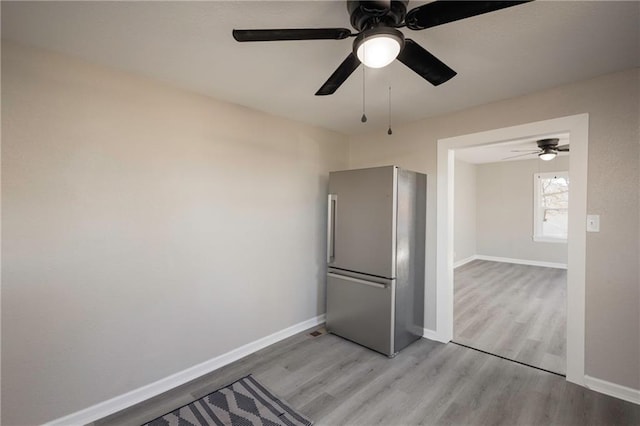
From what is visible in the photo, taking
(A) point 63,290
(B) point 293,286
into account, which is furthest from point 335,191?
(A) point 63,290

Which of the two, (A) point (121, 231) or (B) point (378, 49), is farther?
(A) point (121, 231)

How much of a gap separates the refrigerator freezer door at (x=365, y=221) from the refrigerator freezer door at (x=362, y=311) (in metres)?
0.15

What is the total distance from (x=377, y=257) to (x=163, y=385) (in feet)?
7.04

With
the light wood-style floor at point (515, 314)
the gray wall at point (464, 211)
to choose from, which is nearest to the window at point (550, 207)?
the light wood-style floor at point (515, 314)

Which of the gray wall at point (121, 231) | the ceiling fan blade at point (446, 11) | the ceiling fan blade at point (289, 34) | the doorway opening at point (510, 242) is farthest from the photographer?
the doorway opening at point (510, 242)

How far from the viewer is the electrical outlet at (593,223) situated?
2182mm

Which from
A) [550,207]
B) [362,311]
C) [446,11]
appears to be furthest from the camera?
[550,207]

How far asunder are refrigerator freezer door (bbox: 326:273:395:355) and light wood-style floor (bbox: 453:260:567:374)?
971 mm

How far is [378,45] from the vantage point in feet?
4.15

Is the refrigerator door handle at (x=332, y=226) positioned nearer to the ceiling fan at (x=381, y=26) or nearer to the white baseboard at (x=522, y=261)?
the ceiling fan at (x=381, y=26)

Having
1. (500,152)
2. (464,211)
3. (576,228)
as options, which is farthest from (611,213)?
(464,211)

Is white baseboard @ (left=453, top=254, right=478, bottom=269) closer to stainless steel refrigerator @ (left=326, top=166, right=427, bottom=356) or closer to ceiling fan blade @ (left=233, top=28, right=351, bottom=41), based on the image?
stainless steel refrigerator @ (left=326, top=166, right=427, bottom=356)

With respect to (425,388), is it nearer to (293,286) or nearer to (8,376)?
(293,286)

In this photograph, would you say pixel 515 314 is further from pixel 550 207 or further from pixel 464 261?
pixel 550 207
